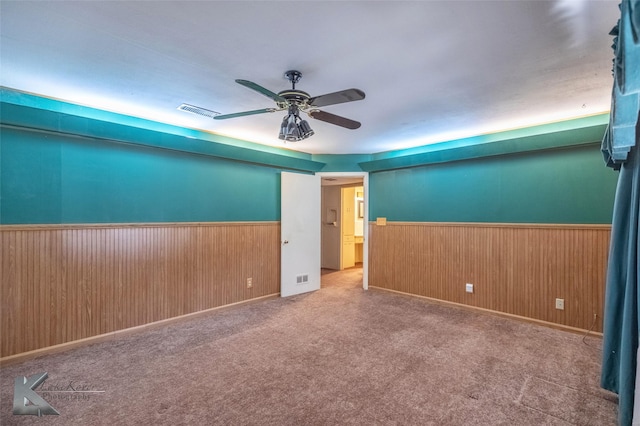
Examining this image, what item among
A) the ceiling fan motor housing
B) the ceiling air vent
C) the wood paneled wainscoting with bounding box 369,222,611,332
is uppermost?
the ceiling air vent

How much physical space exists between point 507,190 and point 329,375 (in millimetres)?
3251

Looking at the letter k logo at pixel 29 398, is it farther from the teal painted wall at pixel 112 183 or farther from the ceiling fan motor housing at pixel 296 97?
the ceiling fan motor housing at pixel 296 97

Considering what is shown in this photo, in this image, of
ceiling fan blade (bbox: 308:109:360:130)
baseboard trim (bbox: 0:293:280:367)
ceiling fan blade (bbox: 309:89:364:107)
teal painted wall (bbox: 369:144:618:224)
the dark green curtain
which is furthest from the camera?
teal painted wall (bbox: 369:144:618:224)

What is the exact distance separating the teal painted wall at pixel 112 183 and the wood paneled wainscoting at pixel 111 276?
0.47ft

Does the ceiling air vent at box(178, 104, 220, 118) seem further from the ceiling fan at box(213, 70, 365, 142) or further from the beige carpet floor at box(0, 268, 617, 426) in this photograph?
the beige carpet floor at box(0, 268, 617, 426)

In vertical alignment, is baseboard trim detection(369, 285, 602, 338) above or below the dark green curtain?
below

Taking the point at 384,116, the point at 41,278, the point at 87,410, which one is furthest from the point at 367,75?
the point at 41,278

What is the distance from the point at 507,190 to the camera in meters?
3.98

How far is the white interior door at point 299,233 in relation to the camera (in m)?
4.98

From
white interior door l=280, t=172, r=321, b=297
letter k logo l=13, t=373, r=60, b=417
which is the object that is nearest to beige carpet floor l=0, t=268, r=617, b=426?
letter k logo l=13, t=373, r=60, b=417

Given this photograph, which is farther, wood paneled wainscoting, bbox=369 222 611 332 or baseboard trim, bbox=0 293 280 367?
wood paneled wainscoting, bbox=369 222 611 332

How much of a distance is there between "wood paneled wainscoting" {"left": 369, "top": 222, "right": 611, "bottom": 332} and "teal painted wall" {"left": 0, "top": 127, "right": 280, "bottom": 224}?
256 centimetres

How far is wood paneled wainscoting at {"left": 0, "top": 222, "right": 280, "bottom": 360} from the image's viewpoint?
2.78m

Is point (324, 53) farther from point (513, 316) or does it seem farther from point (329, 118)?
point (513, 316)
